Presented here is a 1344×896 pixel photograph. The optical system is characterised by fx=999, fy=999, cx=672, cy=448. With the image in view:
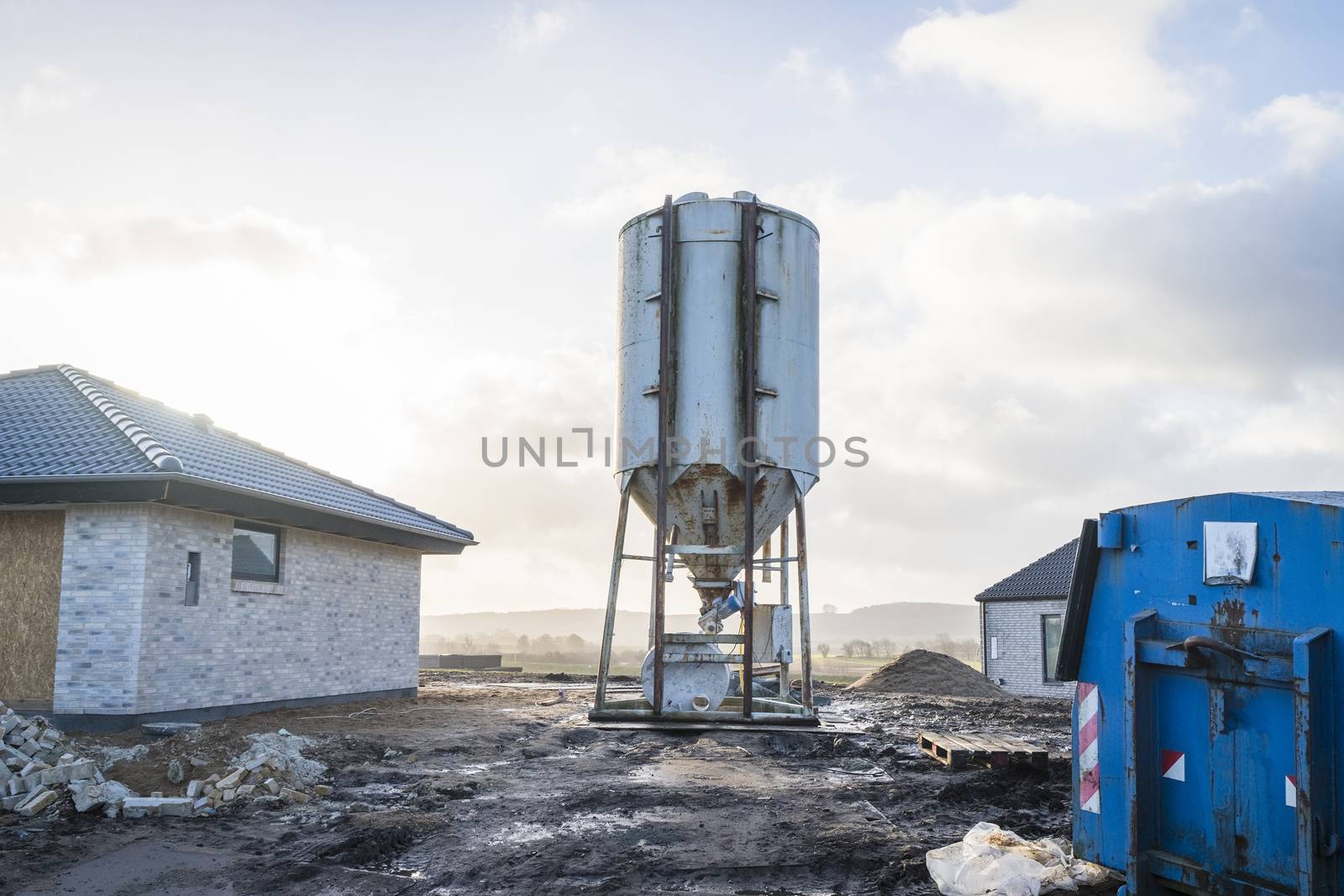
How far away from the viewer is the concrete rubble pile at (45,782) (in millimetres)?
7840

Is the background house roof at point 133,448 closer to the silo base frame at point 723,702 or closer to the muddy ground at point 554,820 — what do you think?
the muddy ground at point 554,820

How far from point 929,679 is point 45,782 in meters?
21.4

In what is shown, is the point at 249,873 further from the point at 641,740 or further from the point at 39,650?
the point at 39,650

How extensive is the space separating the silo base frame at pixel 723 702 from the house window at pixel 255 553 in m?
5.20

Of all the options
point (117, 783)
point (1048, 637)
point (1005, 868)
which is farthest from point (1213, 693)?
point (1048, 637)

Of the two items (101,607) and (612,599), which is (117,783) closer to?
(101,607)

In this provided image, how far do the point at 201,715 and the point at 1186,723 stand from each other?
1207 centimetres

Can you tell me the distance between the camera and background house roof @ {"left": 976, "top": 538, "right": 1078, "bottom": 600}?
1004 inches

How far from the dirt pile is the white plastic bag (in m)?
19.7

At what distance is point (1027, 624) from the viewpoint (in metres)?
26.1

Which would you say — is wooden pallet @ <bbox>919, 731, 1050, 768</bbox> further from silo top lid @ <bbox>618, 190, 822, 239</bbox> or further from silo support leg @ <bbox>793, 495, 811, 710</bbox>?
silo top lid @ <bbox>618, 190, 822, 239</bbox>

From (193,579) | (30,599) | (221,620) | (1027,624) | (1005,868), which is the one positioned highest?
(193,579)

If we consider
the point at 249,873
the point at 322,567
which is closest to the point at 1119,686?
the point at 249,873

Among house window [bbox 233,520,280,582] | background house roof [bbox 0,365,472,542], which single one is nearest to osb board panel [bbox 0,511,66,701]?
background house roof [bbox 0,365,472,542]
